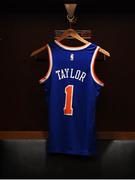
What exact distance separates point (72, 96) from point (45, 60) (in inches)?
14.2

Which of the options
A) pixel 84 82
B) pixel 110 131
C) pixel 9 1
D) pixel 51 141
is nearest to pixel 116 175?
pixel 110 131

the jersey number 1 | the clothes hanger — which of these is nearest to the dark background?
the clothes hanger

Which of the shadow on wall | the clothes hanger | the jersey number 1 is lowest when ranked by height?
the shadow on wall

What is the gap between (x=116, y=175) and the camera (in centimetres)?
257

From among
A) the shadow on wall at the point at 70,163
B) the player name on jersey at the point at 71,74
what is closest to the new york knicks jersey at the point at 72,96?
the player name on jersey at the point at 71,74

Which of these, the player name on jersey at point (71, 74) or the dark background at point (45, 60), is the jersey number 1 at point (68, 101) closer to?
the player name on jersey at point (71, 74)

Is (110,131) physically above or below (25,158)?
above

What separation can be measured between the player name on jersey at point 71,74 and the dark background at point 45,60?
235 millimetres

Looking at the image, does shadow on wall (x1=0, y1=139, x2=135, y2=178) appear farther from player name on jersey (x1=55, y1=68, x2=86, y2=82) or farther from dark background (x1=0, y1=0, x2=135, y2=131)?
player name on jersey (x1=55, y1=68, x2=86, y2=82)

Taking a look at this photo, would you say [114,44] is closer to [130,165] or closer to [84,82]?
[84,82]

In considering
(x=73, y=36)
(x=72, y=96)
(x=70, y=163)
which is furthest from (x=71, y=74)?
(x=70, y=163)

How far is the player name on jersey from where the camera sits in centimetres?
245

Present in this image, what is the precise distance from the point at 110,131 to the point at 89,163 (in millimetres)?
284

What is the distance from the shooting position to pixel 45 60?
2.65 m
